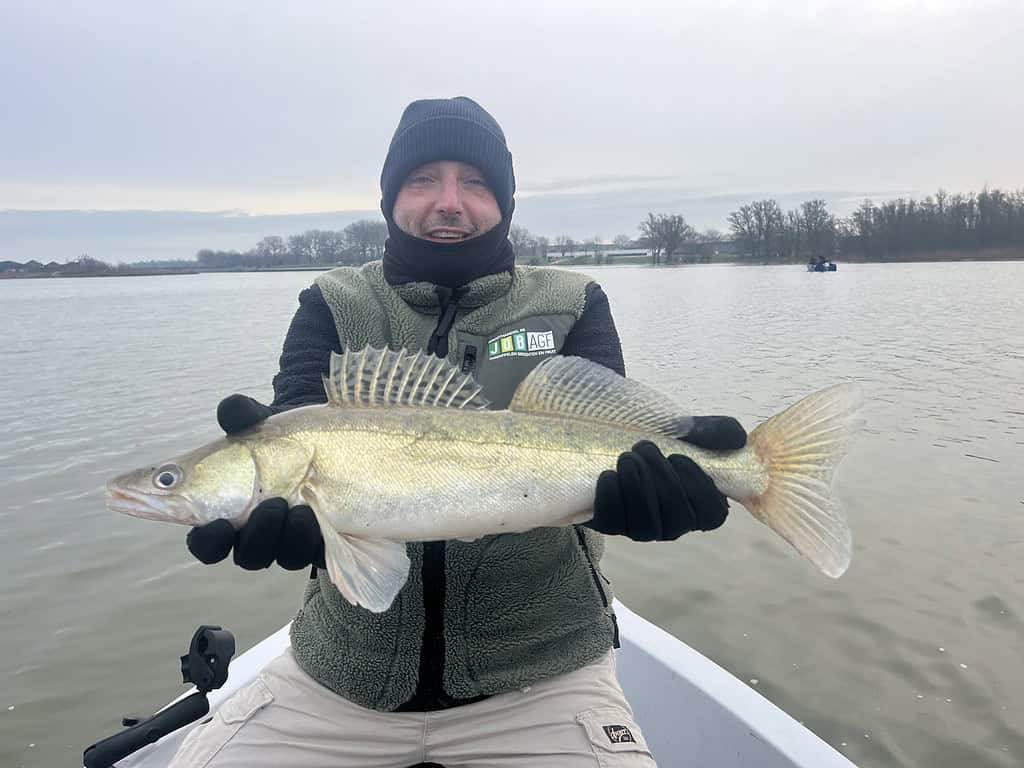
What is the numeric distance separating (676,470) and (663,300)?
3906 centimetres

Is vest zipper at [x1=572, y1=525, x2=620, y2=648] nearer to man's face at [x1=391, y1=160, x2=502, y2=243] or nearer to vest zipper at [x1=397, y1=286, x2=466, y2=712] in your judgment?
vest zipper at [x1=397, y1=286, x2=466, y2=712]

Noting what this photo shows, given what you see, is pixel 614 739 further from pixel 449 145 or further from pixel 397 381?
pixel 449 145

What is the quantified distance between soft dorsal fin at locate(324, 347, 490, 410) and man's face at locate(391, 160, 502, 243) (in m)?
1.03

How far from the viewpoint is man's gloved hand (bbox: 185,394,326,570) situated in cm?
262

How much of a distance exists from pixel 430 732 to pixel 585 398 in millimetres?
1647

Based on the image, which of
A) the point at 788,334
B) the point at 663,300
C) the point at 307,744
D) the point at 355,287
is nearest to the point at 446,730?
the point at 307,744

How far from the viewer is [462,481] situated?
2771mm

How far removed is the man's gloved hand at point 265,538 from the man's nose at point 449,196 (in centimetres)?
176

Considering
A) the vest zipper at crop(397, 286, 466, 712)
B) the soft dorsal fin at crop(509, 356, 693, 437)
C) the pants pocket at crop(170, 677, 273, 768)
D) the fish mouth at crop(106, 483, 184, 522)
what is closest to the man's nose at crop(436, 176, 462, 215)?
the soft dorsal fin at crop(509, 356, 693, 437)

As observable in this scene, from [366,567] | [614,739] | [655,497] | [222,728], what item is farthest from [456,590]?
[222,728]

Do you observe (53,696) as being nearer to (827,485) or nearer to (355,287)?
(355,287)

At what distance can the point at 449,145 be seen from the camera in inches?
156

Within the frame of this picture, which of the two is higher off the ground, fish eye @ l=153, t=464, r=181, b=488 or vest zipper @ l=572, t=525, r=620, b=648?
fish eye @ l=153, t=464, r=181, b=488

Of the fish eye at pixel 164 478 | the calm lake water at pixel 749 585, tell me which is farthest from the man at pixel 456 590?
the calm lake water at pixel 749 585
